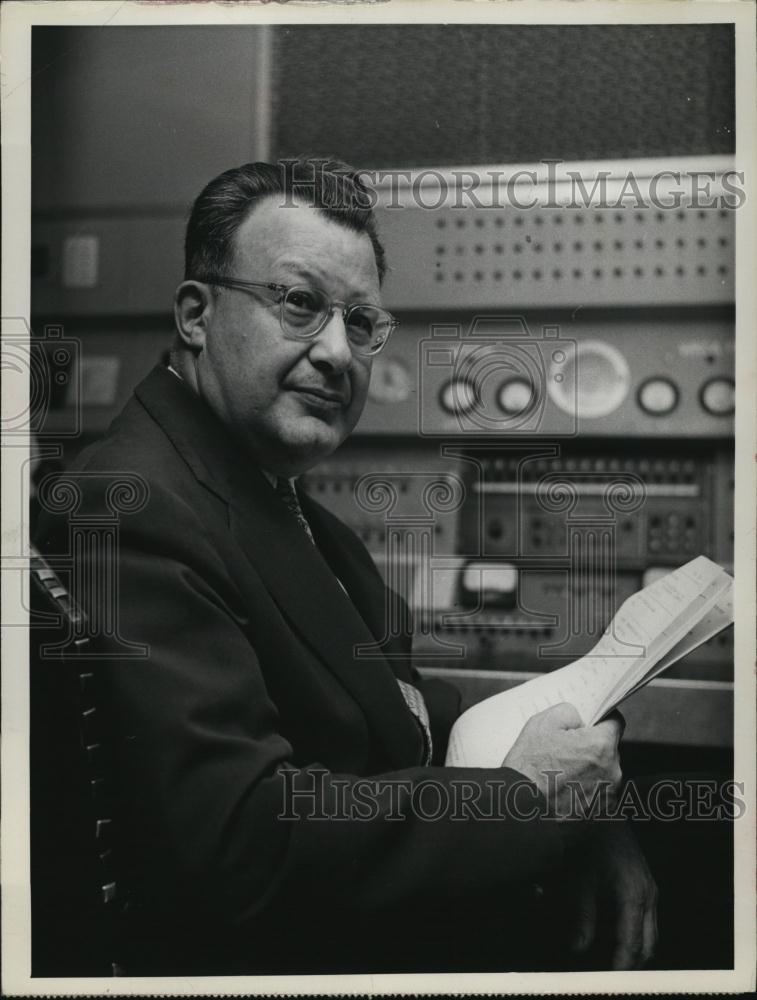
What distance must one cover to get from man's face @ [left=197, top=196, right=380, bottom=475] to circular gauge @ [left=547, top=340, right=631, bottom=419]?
466 millimetres

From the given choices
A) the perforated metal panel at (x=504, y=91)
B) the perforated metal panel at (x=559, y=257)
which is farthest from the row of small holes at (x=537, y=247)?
the perforated metal panel at (x=504, y=91)

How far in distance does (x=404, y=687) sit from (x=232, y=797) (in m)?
0.37

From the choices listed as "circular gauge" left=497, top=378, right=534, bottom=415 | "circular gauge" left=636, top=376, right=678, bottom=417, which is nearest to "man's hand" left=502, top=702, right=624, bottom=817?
"circular gauge" left=497, top=378, right=534, bottom=415

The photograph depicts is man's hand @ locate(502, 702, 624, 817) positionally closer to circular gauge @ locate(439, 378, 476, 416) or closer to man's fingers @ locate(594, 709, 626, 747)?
man's fingers @ locate(594, 709, 626, 747)

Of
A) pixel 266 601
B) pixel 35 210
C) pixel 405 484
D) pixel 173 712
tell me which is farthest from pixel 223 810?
pixel 35 210

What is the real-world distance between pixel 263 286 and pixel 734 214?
65 centimetres

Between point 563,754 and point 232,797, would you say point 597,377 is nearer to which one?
point 563,754

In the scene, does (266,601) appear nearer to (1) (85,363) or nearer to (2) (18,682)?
(2) (18,682)

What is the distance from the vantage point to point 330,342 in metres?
1.08

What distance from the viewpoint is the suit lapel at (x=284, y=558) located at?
1.04m

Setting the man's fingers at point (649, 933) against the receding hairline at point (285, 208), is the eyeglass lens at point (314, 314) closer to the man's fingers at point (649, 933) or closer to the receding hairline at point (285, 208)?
the receding hairline at point (285, 208)

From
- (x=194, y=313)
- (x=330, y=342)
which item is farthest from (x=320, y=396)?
(x=194, y=313)

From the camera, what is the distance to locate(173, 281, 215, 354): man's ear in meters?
1.09

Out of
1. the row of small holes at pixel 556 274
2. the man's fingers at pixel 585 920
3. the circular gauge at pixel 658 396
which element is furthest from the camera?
the circular gauge at pixel 658 396
